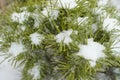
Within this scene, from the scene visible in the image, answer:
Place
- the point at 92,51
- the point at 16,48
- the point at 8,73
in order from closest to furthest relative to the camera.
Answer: the point at 92,51, the point at 16,48, the point at 8,73

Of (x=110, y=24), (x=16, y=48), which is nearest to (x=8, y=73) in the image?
(x=16, y=48)

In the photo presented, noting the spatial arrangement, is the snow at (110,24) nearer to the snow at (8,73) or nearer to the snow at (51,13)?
the snow at (51,13)

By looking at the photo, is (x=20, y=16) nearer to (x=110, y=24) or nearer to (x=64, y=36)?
(x=64, y=36)

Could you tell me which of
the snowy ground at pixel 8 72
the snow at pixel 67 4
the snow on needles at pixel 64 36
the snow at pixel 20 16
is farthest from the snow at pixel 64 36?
the snowy ground at pixel 8 72

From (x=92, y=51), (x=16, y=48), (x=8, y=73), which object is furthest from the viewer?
(x=8, y=73)

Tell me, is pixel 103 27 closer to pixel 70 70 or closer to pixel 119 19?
pixel 119 19

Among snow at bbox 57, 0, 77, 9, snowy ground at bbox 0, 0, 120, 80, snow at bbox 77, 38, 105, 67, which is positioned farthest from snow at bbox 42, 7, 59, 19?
snowy ground at bbox 0, 0, 120, 80
